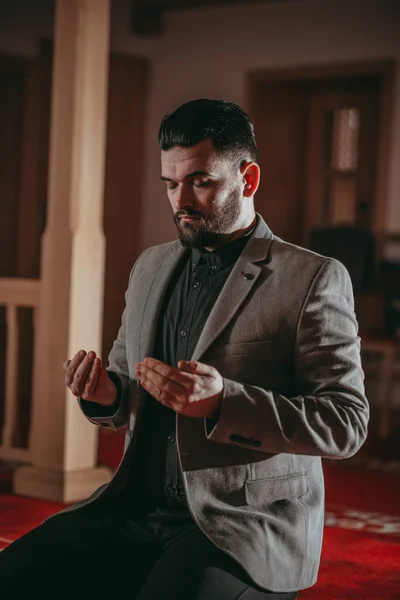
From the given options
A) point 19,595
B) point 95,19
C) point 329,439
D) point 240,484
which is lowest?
point 19,595

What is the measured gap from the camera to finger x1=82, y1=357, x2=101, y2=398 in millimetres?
1706

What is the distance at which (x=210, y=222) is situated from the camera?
5.76 ft

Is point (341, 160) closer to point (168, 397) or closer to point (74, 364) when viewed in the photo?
point (74, 364)

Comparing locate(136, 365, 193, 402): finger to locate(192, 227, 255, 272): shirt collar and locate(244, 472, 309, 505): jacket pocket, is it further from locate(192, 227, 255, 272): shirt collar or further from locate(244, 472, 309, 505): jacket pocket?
locate(192, 227, 255, 272): shirt collar

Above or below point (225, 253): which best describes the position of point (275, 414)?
below

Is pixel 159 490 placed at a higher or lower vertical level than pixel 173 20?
lower

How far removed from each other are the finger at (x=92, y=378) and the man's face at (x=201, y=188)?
0.29 m

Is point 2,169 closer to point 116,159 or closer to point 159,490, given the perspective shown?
point 116,159

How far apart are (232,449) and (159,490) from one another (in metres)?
0.19

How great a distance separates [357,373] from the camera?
1660 millimetres

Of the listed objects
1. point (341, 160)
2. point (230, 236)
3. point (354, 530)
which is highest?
point (341, 160)

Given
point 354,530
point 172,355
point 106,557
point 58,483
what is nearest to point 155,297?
point 172,355

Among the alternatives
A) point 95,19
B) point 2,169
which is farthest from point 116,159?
point 95,19

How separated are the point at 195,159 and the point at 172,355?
0.38 m
